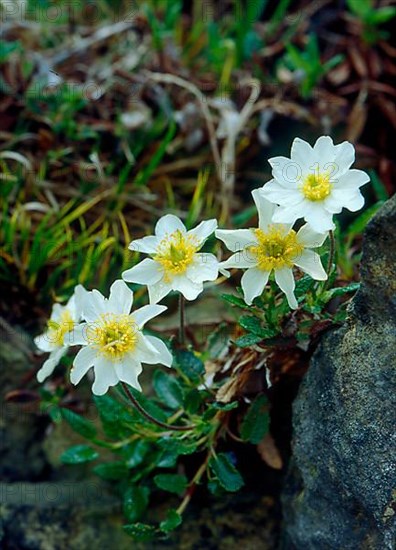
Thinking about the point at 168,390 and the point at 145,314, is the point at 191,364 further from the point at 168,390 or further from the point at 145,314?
the point at 145,314

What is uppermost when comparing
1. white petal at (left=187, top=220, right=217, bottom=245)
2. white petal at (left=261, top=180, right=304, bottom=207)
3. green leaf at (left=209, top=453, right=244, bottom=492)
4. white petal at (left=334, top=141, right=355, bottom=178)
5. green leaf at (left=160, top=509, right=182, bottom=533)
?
white petal at (left=334, top=141, right=355, bottom=178)

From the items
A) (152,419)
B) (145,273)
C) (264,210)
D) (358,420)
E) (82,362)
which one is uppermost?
(264,210)

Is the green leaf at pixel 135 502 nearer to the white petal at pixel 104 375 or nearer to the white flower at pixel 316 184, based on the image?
the white petal at pixel 104 375

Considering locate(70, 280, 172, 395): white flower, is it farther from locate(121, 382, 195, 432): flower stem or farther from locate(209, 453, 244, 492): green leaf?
locate(209, 453, 244, 492): green leaf

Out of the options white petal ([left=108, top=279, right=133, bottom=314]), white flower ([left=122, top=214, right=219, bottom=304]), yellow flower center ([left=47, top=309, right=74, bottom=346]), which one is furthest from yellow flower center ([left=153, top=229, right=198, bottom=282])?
yellow flower center ([left=47, top=309, right=74, bottom=346])

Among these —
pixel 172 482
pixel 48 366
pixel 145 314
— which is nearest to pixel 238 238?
pixel 145 314

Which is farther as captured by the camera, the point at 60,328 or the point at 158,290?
the point at 60,328
